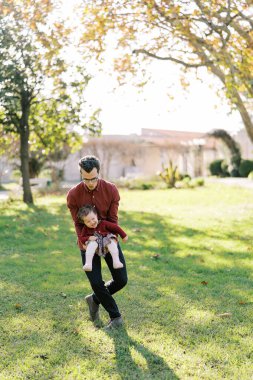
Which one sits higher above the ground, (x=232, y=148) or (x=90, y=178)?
(x=232, y=148)

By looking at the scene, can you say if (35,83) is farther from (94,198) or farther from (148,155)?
(148,155)

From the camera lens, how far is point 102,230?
480cm

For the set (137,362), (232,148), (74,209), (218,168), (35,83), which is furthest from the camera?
(218,168)

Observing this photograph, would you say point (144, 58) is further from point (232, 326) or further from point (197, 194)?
point (232, 326)

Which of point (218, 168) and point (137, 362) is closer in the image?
point (137, 362)

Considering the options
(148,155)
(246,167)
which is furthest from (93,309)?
(148,155)

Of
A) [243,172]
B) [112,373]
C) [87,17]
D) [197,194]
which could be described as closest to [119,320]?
[112,373]

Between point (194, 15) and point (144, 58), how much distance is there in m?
3.76

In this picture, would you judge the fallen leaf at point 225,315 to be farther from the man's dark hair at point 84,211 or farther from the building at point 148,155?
the building at point 148,155

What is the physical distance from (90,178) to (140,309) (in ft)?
6.01

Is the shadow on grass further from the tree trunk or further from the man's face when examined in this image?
the tree trunk

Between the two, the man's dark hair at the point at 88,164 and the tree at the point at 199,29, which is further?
the tree at the point at 199,29

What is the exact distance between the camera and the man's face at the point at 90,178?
4.61 metres

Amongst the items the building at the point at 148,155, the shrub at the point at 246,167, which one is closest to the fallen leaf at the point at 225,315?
the shrub at the point at 246,167
